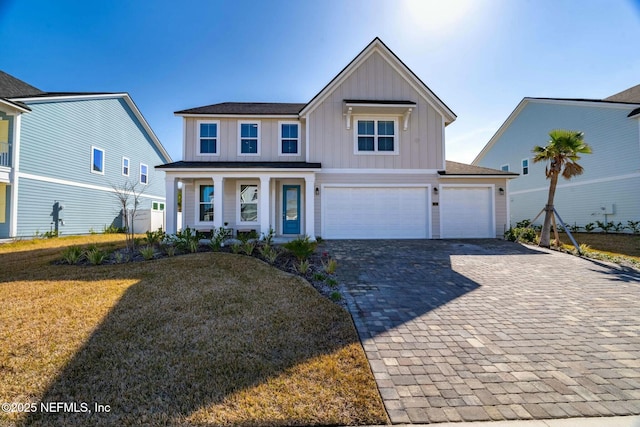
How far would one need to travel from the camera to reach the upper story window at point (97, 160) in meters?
16.1

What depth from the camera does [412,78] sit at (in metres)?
12.5

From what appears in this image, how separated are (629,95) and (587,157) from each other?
4327 millimetres

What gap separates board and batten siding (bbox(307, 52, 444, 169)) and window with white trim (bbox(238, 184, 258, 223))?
3346 mm

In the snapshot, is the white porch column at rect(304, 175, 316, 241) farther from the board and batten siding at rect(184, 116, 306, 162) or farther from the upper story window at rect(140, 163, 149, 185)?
the upper story window at rect(140, 163, 149, 185)

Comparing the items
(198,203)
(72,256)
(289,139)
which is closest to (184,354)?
(72,256)

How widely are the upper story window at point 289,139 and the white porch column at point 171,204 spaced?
4.98 meters

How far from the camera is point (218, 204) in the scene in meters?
11.2

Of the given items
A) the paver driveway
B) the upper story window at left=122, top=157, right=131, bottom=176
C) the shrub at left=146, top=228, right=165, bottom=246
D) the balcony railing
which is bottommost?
the paver driveway

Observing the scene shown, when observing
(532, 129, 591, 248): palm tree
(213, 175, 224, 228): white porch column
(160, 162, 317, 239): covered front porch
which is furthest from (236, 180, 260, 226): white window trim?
(532, 129, 591, 248): palm tree

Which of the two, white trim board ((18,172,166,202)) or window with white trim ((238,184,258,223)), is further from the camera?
window with white trim ((238,184,258,223))

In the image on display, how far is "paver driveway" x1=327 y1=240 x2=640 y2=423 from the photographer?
2.63m

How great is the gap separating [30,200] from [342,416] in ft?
58.0

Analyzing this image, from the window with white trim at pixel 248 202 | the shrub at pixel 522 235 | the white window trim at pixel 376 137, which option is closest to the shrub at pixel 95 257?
Result: the window with white trim at pixel 248 202

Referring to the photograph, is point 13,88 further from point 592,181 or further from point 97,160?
point 592,181
